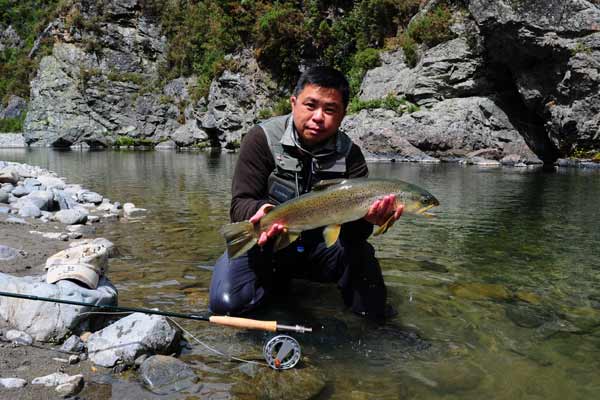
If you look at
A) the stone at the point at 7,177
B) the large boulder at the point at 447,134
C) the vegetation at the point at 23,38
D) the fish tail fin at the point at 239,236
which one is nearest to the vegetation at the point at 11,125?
the vegetation at the point at 23,38

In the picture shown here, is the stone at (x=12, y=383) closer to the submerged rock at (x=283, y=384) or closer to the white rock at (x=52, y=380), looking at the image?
the white rock at (x=52, y=380)

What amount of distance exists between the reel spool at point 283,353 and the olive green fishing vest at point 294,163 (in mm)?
1155

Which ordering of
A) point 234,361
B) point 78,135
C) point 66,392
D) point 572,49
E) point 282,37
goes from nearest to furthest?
point 66,392
point 234,361
point 572,49
point 282,37
point 78,135

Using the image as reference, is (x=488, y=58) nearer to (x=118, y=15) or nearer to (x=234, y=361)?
(x=234, y=361)

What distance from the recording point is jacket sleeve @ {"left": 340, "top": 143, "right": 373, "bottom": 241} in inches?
151

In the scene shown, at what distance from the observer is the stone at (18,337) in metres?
3.05

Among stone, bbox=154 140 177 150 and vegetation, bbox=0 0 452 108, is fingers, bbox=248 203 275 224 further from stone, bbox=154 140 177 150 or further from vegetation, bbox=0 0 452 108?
stone, bbox=154 140 177 150

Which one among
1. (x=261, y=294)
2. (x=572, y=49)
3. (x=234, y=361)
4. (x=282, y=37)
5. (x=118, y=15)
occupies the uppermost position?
(x=118, y=15)

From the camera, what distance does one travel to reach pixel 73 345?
308 cm

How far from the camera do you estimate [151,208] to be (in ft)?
32.8

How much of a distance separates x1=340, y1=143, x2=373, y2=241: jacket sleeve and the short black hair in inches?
22.0

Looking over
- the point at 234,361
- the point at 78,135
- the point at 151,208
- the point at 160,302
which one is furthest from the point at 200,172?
the point at 78,135

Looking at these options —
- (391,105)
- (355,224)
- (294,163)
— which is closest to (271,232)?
(294,163)

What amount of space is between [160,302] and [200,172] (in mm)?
15502
